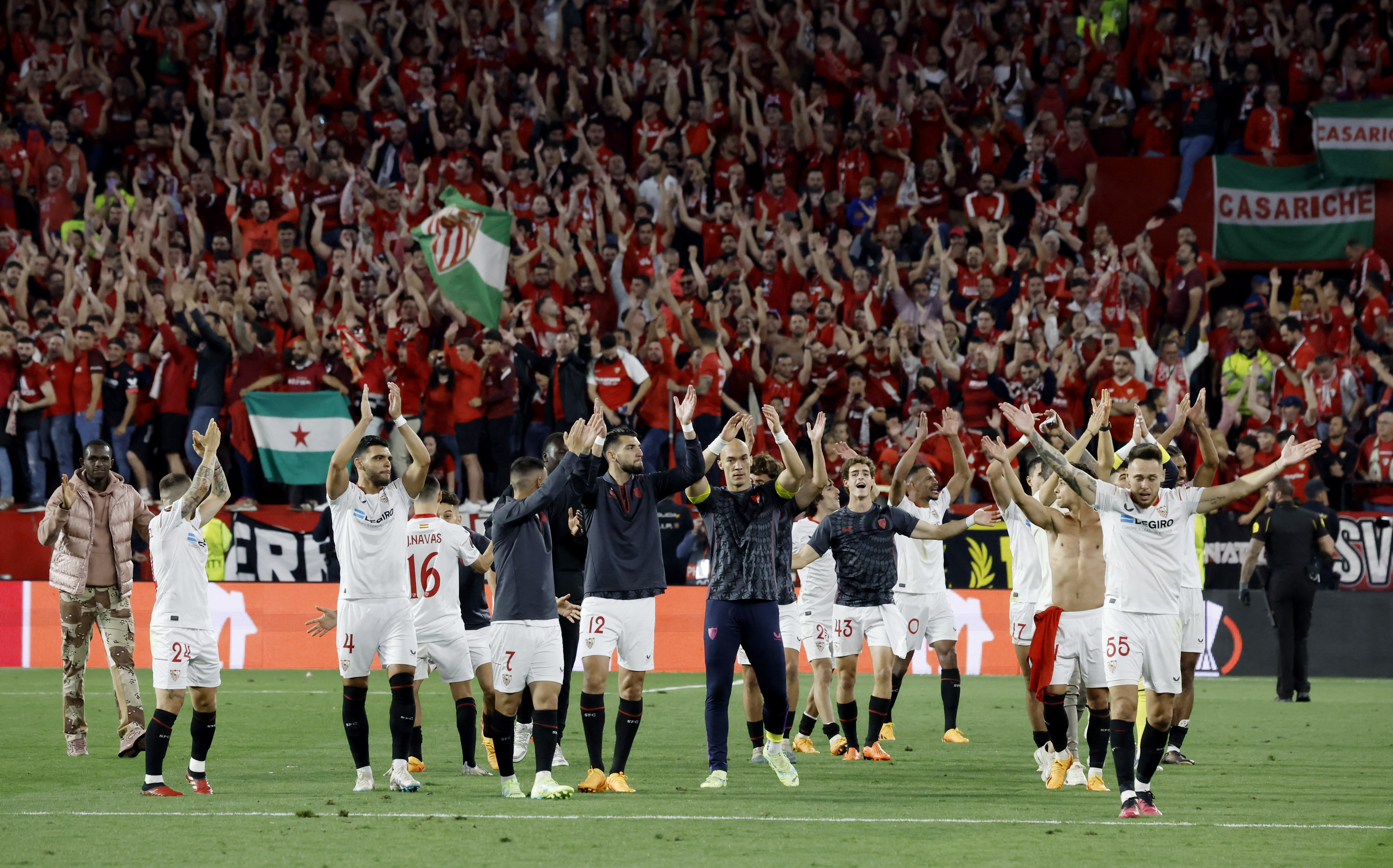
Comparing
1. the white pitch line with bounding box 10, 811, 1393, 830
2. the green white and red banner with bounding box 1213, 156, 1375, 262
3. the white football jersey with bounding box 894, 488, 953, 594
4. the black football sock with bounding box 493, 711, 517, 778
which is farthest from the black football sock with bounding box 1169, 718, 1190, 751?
the green white and red banner with bounding box 1213, 156, 1375, 262

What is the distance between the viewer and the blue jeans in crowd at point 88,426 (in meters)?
23.6

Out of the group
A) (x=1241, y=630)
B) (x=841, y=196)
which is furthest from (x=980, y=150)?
(x=1241, y=630)

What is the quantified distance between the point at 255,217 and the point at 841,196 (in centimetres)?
984

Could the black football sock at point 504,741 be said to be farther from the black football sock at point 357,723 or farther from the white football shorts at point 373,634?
the white football shorts at point 373,634

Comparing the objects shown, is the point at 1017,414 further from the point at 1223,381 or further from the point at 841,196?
the point at 841,196

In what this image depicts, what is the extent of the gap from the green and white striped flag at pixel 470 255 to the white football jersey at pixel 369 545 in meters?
13.6

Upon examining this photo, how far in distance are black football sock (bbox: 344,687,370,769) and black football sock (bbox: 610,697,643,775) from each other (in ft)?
4.82

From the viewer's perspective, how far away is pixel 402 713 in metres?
11.0

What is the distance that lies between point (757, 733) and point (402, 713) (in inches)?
130

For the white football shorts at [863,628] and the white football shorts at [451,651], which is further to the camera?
the white football shorts at [863,628]

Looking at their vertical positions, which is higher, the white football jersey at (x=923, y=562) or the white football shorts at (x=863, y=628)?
the white football jersey at (x=923, y=562)

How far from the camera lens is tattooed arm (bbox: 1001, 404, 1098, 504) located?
10.2 meters

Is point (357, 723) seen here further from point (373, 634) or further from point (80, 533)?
point (80, 533)

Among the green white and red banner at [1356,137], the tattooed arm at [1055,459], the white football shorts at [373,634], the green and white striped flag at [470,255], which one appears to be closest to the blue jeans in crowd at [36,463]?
the green and white striped flag at [470,255]
